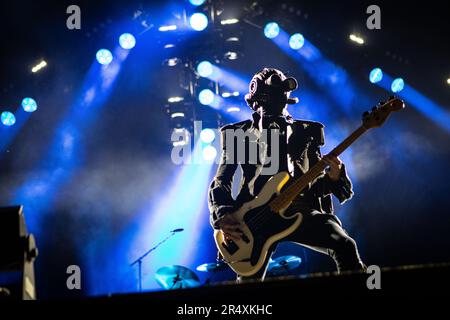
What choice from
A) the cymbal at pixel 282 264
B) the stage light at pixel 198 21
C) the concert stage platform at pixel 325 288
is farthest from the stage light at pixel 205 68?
the concert stage platform at pixel 325 288

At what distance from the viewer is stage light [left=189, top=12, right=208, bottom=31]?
7.94m

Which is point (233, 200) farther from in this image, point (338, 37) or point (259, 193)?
point (338, 37)

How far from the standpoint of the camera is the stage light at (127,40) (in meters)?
8.43

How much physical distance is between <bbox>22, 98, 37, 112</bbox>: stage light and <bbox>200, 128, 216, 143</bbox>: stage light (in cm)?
292

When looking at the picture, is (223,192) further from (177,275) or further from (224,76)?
(224,76)

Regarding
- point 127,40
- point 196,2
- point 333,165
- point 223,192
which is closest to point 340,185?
point 333,165

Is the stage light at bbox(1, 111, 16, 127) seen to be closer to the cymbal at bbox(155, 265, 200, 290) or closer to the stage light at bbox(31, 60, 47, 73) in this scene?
the stage light at bbox(31, 60, 47, 73)

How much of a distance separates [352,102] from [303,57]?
3.59 feet

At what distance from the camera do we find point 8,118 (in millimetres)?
8570

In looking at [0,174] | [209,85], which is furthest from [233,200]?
[0,174]

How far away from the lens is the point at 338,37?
27.1 feet

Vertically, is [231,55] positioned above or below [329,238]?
above

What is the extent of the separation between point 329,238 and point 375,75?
397 cm

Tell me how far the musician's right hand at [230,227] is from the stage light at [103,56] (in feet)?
14.2
